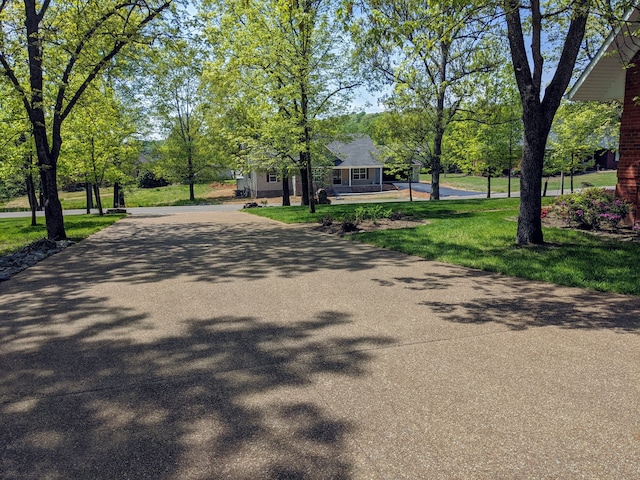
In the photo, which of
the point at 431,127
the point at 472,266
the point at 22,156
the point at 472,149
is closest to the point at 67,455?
the point at 472,266

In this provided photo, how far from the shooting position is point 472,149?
2689cm

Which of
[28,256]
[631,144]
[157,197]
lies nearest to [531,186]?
[631,144]

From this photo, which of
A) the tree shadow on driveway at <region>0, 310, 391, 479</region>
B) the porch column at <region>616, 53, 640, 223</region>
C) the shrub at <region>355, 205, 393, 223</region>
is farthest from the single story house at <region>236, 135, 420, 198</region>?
the tree shadow on driveway at <region>0, 310, 391, 479</region>

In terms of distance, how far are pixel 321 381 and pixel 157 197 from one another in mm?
48073

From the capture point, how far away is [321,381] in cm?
349

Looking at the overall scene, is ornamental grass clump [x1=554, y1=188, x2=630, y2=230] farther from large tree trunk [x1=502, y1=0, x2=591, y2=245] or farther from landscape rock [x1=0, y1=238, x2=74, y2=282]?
landscape rock [x1=0, y1=238, x2=74, y2=282]

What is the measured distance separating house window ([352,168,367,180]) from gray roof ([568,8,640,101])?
35362 mm

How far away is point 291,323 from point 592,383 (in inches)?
116

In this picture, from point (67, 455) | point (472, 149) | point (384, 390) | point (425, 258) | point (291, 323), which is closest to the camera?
point (67, 455)

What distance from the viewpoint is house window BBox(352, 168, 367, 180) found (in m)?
47.3

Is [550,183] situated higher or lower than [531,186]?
lower

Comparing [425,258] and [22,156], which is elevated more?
[22,156]

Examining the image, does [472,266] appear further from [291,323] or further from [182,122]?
[182,122]

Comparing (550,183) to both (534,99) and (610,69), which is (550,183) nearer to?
(610,69)
